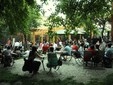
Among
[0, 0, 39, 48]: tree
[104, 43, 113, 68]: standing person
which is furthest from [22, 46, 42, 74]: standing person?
[104, 43, 113, 68]: standing person

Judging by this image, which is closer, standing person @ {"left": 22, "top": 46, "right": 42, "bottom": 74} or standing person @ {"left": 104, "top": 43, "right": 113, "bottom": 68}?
standing person @ {"left": 22, "top": 46, "right": 42, "bottom": 74}

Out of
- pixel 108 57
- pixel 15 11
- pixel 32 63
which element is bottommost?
pixel 32 63

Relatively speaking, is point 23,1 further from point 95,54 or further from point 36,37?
point 36,37

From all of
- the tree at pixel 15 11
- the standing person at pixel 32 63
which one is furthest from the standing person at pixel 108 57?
the tree at pixel 15 11

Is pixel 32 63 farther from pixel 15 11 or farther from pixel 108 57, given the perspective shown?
pixel 108 57

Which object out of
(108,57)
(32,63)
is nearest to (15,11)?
(32,63)

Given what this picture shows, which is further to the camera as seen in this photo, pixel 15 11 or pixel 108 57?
pixel 108 57

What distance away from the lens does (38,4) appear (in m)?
19.3

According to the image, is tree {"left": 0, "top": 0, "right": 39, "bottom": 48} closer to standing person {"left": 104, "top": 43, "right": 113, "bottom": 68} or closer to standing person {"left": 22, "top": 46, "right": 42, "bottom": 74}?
standing person {"left": 22, "top": 46, "right": 42, "bottom": 74}

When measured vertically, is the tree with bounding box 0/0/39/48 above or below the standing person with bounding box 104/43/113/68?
above

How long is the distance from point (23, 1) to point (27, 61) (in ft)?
10.9

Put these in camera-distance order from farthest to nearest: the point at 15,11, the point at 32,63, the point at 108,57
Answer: the point at 108,57 → the point at 15,11 → the point at 32,63

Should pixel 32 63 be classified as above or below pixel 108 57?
below

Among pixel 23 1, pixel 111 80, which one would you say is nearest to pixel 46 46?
pixel 23 1
